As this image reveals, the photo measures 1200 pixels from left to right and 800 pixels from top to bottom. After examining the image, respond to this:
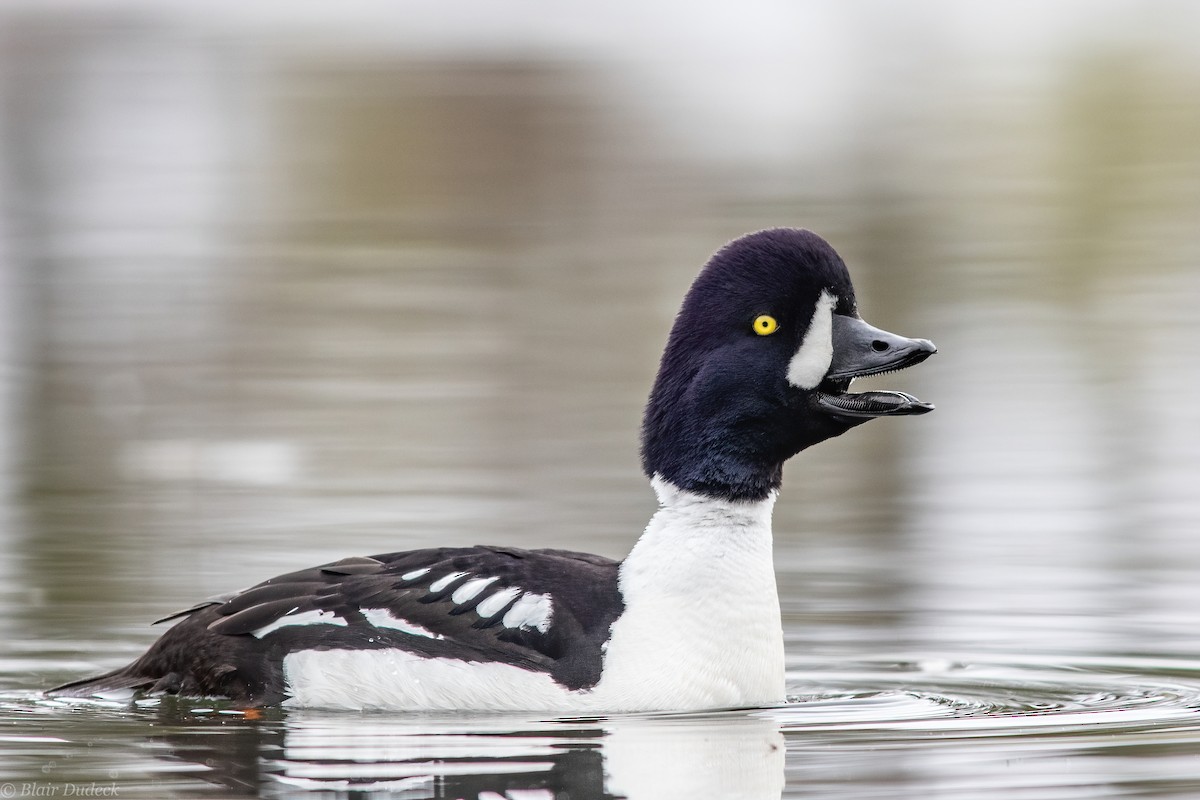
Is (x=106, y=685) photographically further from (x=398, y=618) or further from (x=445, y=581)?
(x=445, y=581)

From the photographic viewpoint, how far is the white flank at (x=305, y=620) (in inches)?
267

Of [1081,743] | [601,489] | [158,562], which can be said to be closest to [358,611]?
[1081,743]

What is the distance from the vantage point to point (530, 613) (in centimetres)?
660

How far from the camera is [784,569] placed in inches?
373

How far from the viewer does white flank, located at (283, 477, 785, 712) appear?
256 inches

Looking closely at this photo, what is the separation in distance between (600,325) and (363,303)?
2530 mm

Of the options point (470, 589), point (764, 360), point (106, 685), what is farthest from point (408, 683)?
point (764, 360)

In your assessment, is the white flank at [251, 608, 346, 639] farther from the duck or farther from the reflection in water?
the reflection in water

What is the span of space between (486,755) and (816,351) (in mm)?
1926

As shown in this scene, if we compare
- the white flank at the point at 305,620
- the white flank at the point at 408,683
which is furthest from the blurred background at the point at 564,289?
the white flank at the point at 408,683

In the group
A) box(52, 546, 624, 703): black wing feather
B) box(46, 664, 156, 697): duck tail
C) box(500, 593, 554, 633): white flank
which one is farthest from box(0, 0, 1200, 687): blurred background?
box(500, 593, 554, 633): white flank

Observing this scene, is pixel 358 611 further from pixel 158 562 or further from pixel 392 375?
pixel 392 375

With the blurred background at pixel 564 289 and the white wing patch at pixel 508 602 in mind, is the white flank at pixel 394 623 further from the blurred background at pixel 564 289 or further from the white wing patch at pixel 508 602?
the blurred background at pixel 564 289

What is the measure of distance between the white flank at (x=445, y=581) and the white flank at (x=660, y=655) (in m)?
0.17
